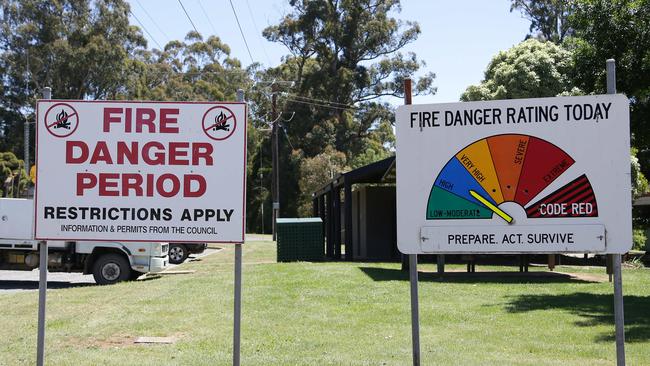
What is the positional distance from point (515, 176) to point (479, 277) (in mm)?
12731

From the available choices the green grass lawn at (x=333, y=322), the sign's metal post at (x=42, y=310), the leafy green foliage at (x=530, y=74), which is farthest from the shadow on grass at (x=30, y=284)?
the leafy green foliage at (x=530, y=74)

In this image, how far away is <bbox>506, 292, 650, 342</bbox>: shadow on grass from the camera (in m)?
9.48

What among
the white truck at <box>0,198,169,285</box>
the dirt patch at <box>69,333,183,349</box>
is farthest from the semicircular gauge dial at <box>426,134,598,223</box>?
the white truck at <box>0,198,169,285</box>

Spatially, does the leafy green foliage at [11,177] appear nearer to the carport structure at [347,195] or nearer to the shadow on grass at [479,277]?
the carport structure at [347,195]

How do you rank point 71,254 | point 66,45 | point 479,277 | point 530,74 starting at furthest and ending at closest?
point 66,45 < point 530,74 < point 71,254 < point 479,277

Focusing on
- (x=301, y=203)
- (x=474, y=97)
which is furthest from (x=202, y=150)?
(x=301, y=203)

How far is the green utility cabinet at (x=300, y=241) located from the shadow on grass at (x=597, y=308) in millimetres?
10872

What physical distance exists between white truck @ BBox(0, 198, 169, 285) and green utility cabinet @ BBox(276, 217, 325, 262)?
5761 millimetres

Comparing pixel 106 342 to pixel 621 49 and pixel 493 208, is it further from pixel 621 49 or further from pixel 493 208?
pixel 621 49

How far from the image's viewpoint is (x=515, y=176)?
5547 mm

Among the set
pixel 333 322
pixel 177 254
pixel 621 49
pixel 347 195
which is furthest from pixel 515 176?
pixel 177 254

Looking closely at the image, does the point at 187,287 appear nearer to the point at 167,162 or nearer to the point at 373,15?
the point at 167,162

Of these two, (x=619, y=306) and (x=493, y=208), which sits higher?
(x=493, y=208)

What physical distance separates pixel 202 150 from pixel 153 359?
298 cm
